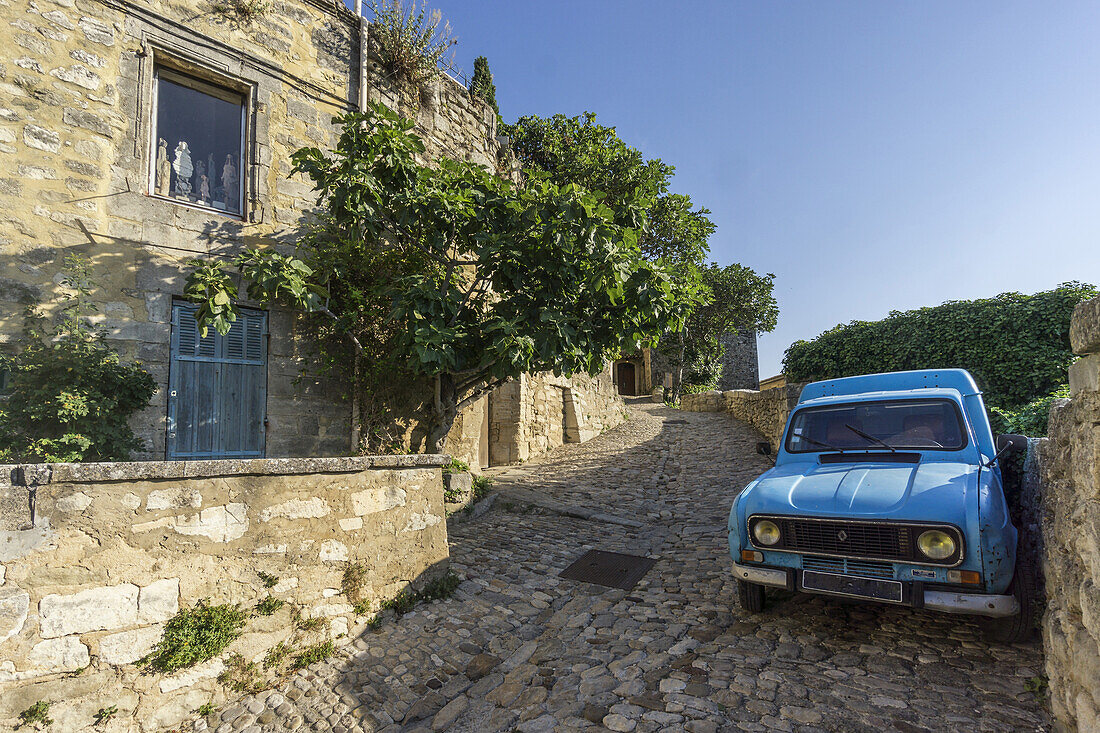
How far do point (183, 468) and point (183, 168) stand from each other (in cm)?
507

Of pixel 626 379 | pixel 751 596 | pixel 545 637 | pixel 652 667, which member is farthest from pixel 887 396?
pixel 626 379

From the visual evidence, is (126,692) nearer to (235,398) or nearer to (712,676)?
(712,676)

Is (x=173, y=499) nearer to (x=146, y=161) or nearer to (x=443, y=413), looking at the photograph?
(x=443, y=413)

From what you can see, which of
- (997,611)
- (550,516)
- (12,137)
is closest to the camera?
(997,611)

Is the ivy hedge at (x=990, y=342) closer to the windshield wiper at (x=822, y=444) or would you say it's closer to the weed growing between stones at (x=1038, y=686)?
the windshield wiper at (x=822, y=444)

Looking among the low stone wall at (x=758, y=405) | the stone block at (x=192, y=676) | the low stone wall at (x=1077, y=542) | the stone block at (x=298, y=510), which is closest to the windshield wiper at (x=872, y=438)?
the low stone wall at (x=1077, y=542)

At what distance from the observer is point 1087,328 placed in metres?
1.79

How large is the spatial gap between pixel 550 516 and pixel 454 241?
13.1 ft

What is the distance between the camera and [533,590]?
4.96 meters

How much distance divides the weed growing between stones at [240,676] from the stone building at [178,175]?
3621 mm

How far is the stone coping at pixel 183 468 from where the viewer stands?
2955 mm

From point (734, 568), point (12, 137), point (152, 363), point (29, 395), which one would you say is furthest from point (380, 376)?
point (734, 568)

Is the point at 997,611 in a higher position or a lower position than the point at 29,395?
lower

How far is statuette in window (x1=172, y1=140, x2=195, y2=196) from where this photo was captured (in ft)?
21.6
